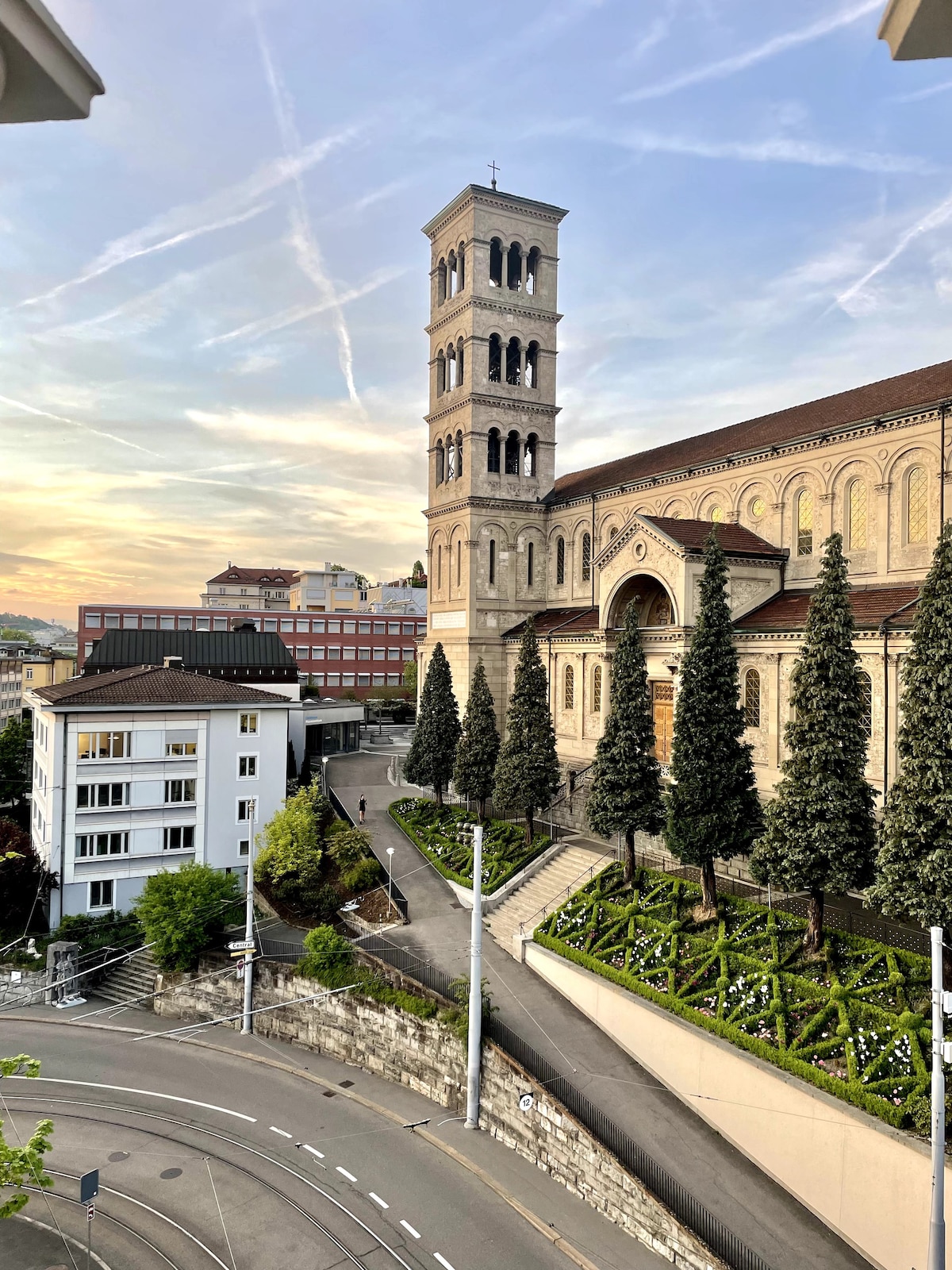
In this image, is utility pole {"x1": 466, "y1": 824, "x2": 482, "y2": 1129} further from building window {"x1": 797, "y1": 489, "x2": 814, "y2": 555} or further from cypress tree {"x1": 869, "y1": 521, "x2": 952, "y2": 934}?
building window {"x1": 797, "y1": 489, "x2": 814, "y2": 555}

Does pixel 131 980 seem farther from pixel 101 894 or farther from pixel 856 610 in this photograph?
pixel 856 610

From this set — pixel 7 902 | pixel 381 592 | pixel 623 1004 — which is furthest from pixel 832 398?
pixel 381 592

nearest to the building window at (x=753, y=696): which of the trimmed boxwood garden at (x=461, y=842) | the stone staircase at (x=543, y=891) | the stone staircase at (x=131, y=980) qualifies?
the stone staircase at (x=543, y=891)

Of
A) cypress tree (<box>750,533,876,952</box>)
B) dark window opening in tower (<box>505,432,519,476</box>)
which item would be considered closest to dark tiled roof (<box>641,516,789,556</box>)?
cypress tree (<box>750,533,876,952</box>)

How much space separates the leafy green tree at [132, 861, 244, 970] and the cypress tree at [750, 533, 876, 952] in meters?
21.6

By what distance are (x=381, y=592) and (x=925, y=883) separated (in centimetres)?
10646

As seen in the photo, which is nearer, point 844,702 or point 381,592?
point 844,702

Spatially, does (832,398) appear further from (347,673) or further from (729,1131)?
(347,673)

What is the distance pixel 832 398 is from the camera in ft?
134

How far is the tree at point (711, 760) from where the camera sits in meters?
26.1

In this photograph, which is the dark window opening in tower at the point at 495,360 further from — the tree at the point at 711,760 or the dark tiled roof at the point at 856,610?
the tree at the point at 711,760

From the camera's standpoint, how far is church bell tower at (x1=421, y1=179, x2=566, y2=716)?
168ft

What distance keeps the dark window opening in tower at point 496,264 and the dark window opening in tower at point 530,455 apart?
9939mm

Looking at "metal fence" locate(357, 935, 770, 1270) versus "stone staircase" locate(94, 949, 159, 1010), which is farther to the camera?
"stone staircase" locate(94, 949, 159, 1010)
